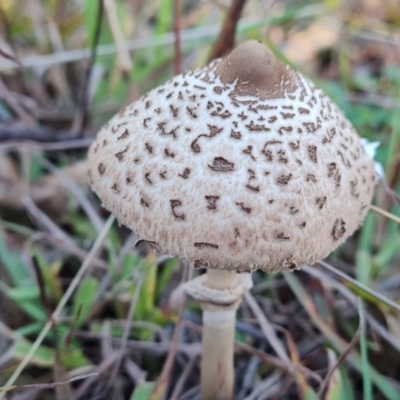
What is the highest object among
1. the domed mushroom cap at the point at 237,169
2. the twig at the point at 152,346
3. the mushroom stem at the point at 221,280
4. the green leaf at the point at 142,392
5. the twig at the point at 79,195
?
the domed mushroom cap at the point at 237,169

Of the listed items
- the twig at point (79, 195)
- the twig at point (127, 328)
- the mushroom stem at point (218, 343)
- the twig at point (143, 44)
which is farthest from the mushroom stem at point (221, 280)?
the twig at point (143, 44)

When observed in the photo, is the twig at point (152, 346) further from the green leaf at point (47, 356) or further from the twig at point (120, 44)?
the twig at point (120, 44)

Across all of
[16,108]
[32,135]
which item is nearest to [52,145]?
[32,135]

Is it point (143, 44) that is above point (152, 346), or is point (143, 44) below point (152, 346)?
above

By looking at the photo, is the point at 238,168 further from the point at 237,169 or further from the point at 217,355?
the point at 217,355

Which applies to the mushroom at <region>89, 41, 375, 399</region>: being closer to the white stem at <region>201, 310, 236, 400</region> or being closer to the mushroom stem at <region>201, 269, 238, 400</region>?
the mushroom stem at <region>201, 269, 238, 400</region>
